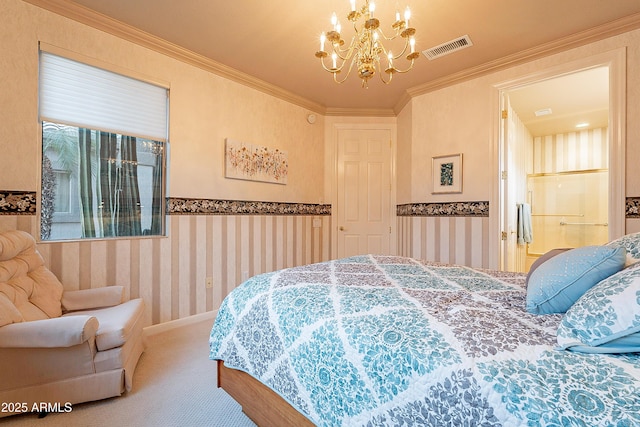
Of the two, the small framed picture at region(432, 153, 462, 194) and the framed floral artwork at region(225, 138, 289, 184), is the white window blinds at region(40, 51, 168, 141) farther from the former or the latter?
the small framed picture at region(432, 153, 462, 194)

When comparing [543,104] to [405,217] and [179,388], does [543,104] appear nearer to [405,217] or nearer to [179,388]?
[405,217]

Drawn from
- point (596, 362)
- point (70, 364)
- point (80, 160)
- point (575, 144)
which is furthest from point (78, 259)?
point (575, 144)

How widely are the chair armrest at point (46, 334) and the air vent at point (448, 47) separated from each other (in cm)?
343

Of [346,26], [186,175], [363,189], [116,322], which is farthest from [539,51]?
[116,322]

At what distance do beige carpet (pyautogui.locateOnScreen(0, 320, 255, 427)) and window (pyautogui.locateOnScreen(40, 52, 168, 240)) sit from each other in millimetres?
1166

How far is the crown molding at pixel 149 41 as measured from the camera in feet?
7.23

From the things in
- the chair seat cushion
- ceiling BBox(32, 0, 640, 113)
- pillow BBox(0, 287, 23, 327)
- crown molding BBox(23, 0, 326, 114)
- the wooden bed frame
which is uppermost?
ceiling BBox(32, 0, 640, 113)

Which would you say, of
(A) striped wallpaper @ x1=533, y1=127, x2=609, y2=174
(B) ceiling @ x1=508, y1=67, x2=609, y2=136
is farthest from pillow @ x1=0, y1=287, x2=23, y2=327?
(A) striped wallpaper @ x1=533, y1=127, x2=609, y2=174

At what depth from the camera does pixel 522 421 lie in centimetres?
64

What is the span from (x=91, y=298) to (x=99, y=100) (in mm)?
1590

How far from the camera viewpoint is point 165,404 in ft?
5.45

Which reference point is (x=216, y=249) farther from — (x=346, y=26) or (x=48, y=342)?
(x=346, y=26)

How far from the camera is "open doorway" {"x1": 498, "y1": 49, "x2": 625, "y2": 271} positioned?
8.22ft

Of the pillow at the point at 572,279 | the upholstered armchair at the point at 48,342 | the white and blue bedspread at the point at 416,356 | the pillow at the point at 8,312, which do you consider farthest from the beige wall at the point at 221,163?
the pillow at the point at 572,279
